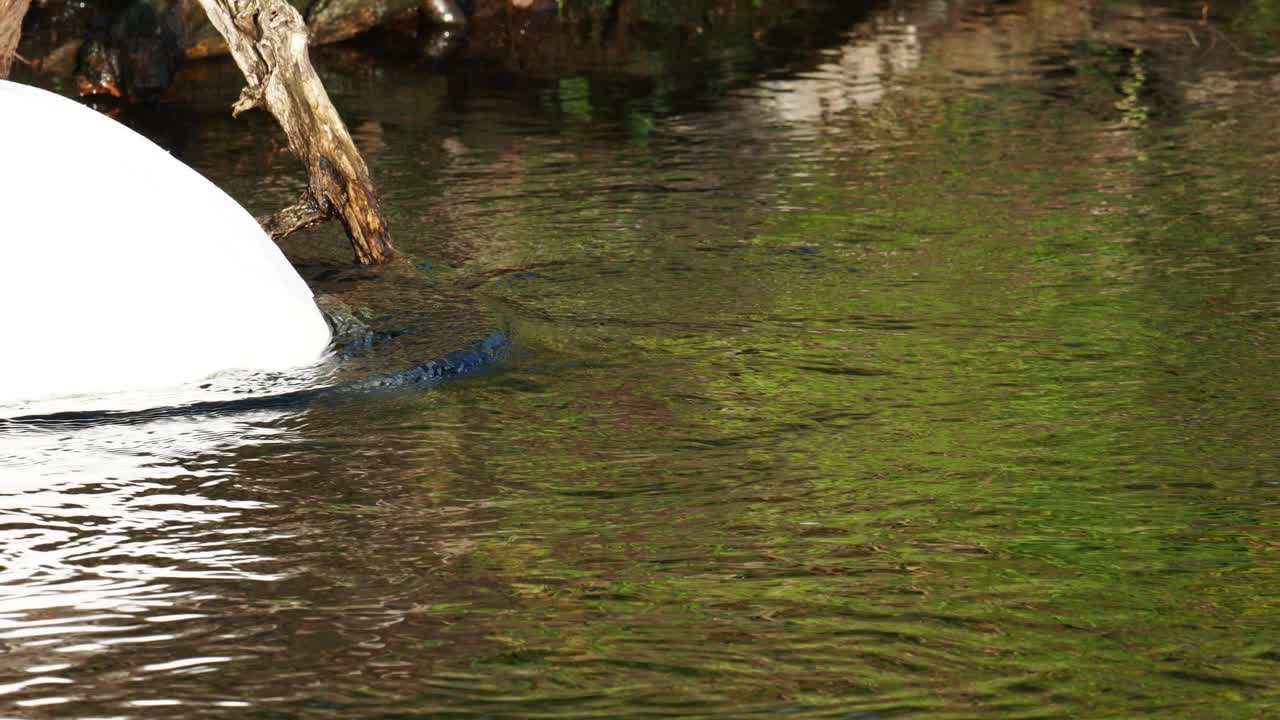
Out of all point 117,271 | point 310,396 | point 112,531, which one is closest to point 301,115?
point 117,271

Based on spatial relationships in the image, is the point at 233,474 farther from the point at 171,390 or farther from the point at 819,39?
the point at 819,39

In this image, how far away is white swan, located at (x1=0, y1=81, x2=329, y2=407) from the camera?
7320 millimetres

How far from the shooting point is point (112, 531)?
19.9 feet

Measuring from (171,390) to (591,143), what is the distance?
7.58 metres

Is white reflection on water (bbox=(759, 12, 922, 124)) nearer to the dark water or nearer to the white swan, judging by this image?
the dark water

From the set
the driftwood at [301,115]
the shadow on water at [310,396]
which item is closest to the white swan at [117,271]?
the shadow on water at [310,396]

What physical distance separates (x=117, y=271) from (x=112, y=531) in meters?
1.64

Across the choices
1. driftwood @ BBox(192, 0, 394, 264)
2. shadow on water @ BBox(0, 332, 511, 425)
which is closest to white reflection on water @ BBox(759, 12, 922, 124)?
driftwood @ BBox(192, 0, 394, 264)

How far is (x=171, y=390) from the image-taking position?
7.53m

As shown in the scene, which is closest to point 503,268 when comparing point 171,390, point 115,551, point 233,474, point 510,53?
point 171,390

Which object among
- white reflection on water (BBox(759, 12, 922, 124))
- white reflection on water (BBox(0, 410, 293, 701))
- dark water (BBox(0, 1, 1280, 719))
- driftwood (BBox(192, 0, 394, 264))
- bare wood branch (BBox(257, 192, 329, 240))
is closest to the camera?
dark water (BBox(0, 1, 1280, 719))

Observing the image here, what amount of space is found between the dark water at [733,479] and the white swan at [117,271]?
1.26 ft

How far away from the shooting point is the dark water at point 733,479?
4.87 metres

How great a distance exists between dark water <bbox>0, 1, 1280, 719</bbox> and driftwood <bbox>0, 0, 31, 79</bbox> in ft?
5.74
